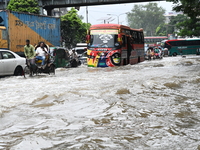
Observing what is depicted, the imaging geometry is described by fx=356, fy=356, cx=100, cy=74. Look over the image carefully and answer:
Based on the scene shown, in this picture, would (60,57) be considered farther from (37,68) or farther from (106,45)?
(37,68)

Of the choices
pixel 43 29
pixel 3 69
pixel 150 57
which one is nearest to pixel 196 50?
pixel 150 57

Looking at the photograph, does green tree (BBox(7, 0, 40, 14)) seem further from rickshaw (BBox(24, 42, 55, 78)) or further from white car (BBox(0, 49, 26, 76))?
rickshaw (BBox(24, 42, 55, 78))

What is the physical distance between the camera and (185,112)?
639cm

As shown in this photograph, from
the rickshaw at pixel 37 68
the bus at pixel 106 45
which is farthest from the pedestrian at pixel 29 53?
the bus at pixel 106 45

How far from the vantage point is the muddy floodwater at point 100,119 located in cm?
448

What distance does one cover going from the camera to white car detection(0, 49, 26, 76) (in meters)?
13.8

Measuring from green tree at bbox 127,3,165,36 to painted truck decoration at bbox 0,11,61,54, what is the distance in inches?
4968

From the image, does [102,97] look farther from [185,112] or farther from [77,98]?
[185,112]

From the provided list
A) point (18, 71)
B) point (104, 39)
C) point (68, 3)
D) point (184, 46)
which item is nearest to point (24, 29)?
point (104, 39)

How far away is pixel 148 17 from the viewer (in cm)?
15012

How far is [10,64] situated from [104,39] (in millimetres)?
6756

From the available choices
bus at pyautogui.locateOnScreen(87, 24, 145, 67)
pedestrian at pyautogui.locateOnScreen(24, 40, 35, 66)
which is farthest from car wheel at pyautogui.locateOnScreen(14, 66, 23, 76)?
bus at pyautogui.locateOnScreen(87, 24, 145, 67)

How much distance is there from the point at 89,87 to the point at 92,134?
5.39 m

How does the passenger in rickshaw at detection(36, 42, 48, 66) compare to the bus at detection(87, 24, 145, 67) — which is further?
the bus at detection(87, 24, 145, 67)
